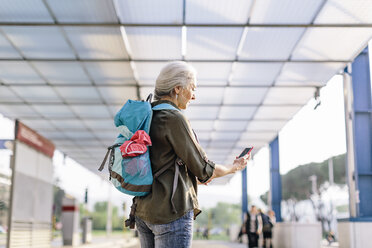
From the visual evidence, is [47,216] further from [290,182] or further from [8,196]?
[290,182]

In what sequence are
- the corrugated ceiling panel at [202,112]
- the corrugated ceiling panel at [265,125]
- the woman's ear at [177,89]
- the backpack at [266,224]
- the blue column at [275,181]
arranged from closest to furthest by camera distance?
the woman's ear at [177,89], the corrugated ceiling panel at [202,112], the backpack at [266,224], the corrugated ceiling panel at [265,125], the blue column at [275,181]

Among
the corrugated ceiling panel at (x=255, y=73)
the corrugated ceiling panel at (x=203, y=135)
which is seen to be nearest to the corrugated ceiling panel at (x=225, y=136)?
the corrugated ceiling panel at (x=203, y=135)

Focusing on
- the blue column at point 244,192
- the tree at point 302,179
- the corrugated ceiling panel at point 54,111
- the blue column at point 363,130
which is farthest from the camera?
the tree at point 302,179

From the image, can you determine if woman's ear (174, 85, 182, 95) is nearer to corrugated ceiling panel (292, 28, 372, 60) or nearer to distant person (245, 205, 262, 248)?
corrugated ceiling panel (292, 28, 372, 60)

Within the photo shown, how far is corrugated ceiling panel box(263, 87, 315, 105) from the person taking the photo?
15.4 metres

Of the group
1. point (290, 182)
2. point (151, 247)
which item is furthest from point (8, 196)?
point (290, 182)

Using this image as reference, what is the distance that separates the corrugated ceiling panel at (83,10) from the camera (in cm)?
956

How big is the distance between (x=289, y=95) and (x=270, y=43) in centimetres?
472

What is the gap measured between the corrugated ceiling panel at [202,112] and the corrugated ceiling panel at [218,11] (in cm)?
677

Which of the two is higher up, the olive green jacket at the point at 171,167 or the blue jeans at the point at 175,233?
the olive green jacket at the point at 171,167

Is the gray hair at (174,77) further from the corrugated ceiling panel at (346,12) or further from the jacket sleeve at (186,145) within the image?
the corrugated ceiling panel at (346,12)

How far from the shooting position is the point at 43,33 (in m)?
11.0

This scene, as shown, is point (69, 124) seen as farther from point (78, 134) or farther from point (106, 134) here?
point (106, 134)

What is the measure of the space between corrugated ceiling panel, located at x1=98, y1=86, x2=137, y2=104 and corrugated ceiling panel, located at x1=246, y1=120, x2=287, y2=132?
5517 millimetres
